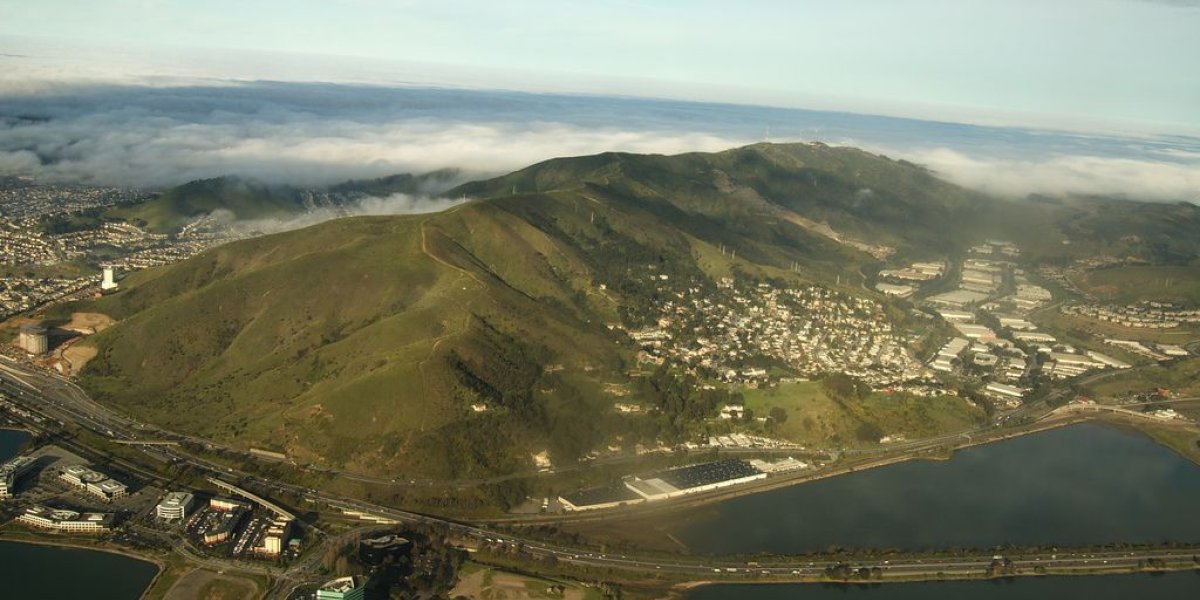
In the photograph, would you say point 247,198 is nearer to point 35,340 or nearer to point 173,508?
point 35,340

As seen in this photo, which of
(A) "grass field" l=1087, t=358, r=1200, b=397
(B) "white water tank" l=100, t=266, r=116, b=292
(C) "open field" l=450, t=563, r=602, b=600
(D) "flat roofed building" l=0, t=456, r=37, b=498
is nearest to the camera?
(C) "open field" l=450, t=563, r=602, b=600

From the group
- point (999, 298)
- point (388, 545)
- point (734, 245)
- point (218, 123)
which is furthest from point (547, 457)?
point (218, 123)

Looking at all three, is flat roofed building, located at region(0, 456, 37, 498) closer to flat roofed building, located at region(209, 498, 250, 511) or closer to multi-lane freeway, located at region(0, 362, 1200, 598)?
multi-lane freeway, located at region(0, 362, 1200, 598)

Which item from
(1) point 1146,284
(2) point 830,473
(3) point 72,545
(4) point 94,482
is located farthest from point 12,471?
(1) point 1146,284

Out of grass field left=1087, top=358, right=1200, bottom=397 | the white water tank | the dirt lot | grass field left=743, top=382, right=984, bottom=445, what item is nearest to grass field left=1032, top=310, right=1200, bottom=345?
grass field left=1087, top=358, right=1200, bottom=397

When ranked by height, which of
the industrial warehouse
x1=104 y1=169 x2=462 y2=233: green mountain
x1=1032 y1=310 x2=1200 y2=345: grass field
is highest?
x1=104 y1=169 x2=462 y2=233: green mountain

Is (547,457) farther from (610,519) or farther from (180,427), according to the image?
(180,427)

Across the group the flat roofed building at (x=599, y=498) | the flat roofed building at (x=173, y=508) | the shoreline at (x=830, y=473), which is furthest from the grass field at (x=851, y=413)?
the flat roofed building at (x=173, y=508)
